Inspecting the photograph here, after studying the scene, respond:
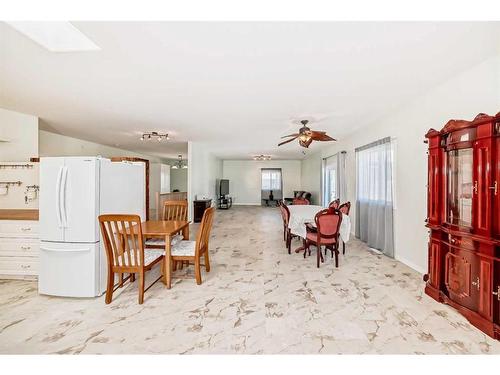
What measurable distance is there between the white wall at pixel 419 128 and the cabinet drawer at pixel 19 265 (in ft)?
17.5

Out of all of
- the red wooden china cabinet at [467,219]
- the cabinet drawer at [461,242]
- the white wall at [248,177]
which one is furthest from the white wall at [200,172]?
the cabinet drawer at [461,242]

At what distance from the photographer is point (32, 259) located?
10.3ft

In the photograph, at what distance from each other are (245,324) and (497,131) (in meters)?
2.72

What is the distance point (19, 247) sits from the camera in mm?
3152

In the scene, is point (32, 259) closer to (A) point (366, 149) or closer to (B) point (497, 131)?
(B) point (497, 131)

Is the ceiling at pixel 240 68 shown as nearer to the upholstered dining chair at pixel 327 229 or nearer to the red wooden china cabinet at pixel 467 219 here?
the red wooden china cabinet at pixel 467 219

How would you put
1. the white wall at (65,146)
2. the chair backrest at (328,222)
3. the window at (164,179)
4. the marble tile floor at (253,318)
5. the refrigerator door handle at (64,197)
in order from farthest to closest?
the window at (164,179)
the white wall at (65,146)
the chair backrest at (328,222)
the refrigerator door handle at (64,197)
the marble tile floor at (253,318)

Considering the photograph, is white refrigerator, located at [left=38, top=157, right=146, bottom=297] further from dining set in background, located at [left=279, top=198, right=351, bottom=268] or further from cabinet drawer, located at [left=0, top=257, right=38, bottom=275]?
dining set in background, located at [left=279, top=198, right=351, bottom=268]

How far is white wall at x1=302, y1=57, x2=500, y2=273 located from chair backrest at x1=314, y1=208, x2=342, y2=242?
109 centimetres

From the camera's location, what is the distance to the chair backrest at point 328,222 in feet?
12.1

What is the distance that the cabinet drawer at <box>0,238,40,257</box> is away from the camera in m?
3.14

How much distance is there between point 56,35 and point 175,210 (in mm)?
2623

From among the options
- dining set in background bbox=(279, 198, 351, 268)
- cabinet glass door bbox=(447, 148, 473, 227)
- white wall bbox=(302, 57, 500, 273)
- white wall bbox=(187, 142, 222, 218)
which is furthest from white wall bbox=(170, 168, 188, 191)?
cabinet glass door bbox=(447, 148, 473, 227)
